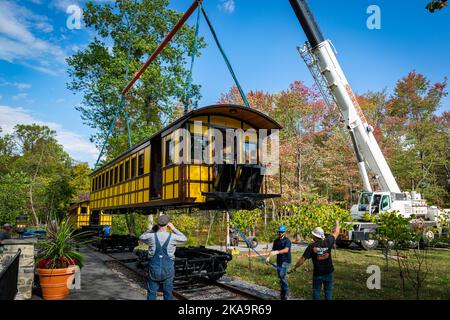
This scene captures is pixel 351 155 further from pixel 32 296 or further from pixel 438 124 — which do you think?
pixel 32 296

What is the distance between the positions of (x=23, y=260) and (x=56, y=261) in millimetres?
641

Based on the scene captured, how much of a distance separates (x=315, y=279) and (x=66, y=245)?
529cm

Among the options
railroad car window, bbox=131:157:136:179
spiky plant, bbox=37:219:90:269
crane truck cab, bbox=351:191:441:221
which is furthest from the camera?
crane truck cab, bbox=351:191:441:221

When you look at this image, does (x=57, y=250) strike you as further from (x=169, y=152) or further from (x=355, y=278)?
(x=355, y=278)

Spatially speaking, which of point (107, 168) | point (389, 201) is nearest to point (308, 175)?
point (389, 201)

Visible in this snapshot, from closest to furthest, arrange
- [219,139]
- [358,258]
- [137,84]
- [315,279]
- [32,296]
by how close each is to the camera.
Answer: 1. [315,279]
2. [32,296]
3. [219,139]
4. [358,258]
5. [137,84]

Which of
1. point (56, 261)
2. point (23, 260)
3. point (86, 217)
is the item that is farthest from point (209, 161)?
point (86, 217)

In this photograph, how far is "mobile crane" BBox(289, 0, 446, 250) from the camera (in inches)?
608

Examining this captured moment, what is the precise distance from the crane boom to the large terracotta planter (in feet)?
42.6

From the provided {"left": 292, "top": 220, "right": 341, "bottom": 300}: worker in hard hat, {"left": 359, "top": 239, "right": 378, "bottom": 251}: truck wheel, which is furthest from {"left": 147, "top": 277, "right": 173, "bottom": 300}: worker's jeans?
{"left": 359, "top": 239, "right": 378, "bottom": 251}: truck wheel

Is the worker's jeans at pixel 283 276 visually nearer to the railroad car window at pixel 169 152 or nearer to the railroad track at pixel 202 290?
the railroad track at pixel 202 290

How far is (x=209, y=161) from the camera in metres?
8.96

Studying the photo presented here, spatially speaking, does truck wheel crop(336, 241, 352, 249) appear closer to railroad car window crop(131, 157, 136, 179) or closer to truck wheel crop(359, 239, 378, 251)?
truck wheel crop(359, 239, 378, 251)

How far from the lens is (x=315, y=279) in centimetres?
582
